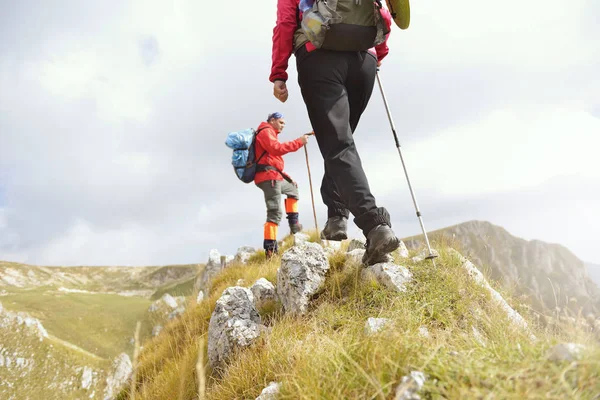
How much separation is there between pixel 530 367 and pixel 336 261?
3.22 meters

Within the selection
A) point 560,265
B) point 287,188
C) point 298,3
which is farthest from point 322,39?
point 560,265

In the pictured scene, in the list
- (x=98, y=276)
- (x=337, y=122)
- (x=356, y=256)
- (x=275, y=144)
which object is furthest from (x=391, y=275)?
(x=98, y=276)

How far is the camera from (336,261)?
14.2 ft

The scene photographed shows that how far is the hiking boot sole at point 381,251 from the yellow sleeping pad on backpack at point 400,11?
2.29 metres

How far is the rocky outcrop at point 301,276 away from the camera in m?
3.74

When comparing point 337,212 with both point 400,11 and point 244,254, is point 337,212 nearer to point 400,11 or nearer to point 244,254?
point 400,11

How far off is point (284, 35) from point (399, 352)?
3241 millimetres

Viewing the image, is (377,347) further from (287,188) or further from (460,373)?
(287,188)

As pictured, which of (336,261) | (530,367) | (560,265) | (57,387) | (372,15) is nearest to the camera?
(530,367)

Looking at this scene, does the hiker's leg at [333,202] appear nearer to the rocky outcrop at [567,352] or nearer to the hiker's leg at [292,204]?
the rocky outcrop at [567,352]

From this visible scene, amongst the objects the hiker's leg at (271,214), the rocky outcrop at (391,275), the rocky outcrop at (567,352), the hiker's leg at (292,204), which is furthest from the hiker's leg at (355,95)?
the hiker's leg at (292,204)

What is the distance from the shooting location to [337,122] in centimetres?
335

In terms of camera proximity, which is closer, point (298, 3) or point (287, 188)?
point (298, 3)

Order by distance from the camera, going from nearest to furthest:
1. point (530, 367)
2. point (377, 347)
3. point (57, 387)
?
1. point (530, 367)
2. point (377, 347)
3. point (57, 387)
